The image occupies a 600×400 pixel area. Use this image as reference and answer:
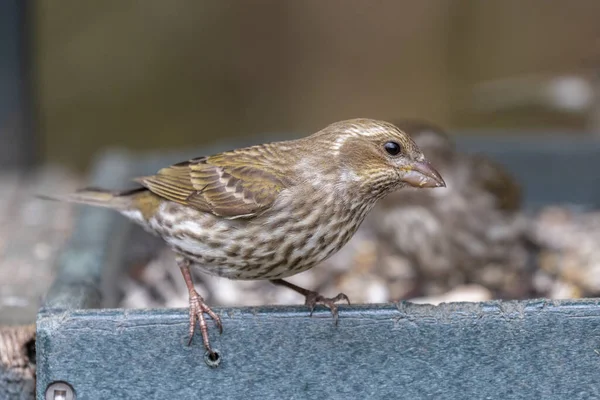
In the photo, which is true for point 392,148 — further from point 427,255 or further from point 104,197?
point 427,255

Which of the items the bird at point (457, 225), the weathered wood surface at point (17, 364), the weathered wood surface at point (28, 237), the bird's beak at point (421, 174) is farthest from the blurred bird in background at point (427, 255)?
the bird's beak at point (421, 174)

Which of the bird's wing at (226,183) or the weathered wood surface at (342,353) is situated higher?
the bird's wing at (226,183)

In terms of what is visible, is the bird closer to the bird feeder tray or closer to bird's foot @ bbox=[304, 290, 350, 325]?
bird's foot @ bbox=[304, 290, 350, 325]

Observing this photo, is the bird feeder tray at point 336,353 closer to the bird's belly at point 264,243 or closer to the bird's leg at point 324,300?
the bird's leg at point 324,300

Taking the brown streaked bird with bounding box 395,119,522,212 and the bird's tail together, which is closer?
the bird's tail

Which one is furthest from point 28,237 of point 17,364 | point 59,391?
point 59,391

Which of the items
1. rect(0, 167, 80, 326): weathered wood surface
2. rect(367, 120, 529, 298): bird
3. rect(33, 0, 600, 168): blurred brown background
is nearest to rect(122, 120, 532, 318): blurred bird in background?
rect(367, 120, 529, 298): bird

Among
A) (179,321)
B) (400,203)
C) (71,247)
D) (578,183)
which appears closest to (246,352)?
(179,321)
